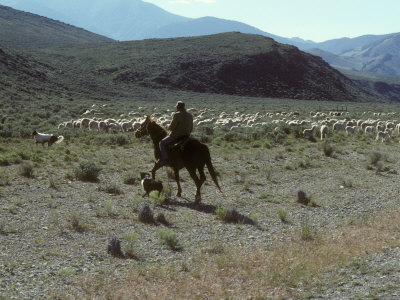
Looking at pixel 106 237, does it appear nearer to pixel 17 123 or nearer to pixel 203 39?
pixel 17 123

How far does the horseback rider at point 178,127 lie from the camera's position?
34.7 feet

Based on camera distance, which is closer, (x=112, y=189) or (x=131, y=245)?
(x=131, y=245)

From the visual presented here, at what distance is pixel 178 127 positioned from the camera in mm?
10625

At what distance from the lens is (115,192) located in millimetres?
11320

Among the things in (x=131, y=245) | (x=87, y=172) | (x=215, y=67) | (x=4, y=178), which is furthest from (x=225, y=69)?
(x=131, y=245)

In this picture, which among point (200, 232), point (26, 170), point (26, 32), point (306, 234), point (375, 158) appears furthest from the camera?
point (26, 32)

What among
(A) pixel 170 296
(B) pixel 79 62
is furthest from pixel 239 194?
(B) pixel 79 62

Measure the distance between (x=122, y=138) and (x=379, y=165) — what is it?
10.9 metres

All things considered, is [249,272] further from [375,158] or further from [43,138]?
[43,138]

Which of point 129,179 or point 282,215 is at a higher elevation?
point 282,215

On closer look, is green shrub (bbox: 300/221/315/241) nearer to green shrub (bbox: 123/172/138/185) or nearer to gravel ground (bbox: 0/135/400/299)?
gravel ground (bbox: 0/135/400/299)

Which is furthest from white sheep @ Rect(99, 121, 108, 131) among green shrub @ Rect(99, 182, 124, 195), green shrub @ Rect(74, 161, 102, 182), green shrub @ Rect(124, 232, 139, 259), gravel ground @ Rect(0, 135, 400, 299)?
green shrub @ Rect(124, 232, 139, 259)

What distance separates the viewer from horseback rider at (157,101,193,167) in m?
10.6

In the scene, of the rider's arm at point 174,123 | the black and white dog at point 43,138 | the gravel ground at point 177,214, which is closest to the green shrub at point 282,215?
the gravel ground at point 177,214
